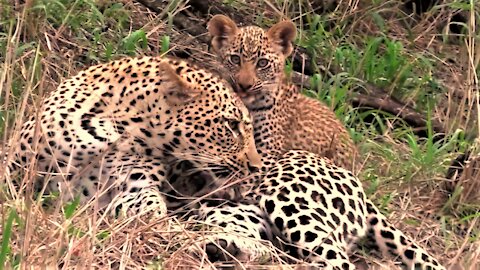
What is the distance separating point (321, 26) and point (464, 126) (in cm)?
125

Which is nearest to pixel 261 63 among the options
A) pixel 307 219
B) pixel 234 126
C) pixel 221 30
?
pixel 221 30

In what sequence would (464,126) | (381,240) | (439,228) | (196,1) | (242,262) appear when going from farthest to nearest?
(196,1), (464,126), (439,228), (381,240), (242,262)

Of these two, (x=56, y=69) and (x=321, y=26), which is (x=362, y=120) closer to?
(x=321, y=26)

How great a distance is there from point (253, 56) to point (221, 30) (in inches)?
11.2

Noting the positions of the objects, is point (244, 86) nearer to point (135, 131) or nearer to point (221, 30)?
point (221, 30)

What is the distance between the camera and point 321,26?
8.11 m

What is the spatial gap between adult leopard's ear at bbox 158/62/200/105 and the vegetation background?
A: 586mm

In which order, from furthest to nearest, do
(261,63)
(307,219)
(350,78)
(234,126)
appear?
1. (350,78)
2. (261,63)
3. (234,126)
4. (307,219)

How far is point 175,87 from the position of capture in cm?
579

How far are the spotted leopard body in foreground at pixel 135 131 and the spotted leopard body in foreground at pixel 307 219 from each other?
0.70ft

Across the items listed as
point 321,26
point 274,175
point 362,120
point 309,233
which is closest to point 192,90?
point 274,175

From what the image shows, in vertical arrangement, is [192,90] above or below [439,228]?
above

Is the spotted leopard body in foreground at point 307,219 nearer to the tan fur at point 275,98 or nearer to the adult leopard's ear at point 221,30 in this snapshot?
the tan fur at point 275,98

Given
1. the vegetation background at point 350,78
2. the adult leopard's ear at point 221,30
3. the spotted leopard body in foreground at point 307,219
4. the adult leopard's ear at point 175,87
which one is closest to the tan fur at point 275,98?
the adult leopard's ear at point 221,30
